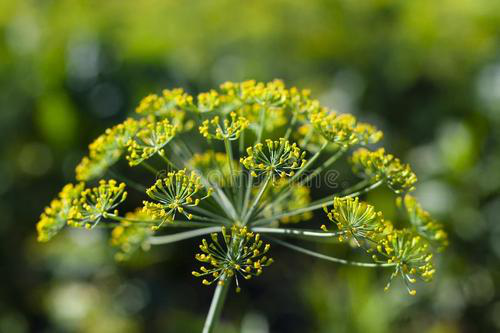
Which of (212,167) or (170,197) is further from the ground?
(212,167)

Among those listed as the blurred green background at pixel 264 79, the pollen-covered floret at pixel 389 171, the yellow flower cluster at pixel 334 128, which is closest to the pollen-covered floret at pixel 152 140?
the yellow flower cluster at pixel 334 128

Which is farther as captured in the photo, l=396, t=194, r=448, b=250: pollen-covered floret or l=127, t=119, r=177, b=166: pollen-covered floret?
l=396, t=194, r=448, b=250: pollen-covered floret

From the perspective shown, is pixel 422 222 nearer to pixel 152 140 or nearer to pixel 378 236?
pixel 378 236

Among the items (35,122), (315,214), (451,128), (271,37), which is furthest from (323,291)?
(35,122)

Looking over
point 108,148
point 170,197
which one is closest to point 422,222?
point 170,197

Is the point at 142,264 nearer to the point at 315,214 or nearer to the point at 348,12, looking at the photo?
the point at 315,214

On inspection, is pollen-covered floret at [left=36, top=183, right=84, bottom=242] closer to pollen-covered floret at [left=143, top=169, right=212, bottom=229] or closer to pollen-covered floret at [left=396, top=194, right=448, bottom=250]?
pollen-covered floret at [left=143, top=169, right=212, bottom=229]

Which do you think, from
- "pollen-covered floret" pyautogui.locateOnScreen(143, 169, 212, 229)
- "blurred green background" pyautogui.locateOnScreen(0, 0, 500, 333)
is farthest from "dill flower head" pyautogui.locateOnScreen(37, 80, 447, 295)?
"blurred green background" pyautogui.locateOnScreen(0, 0, 500, 333)
